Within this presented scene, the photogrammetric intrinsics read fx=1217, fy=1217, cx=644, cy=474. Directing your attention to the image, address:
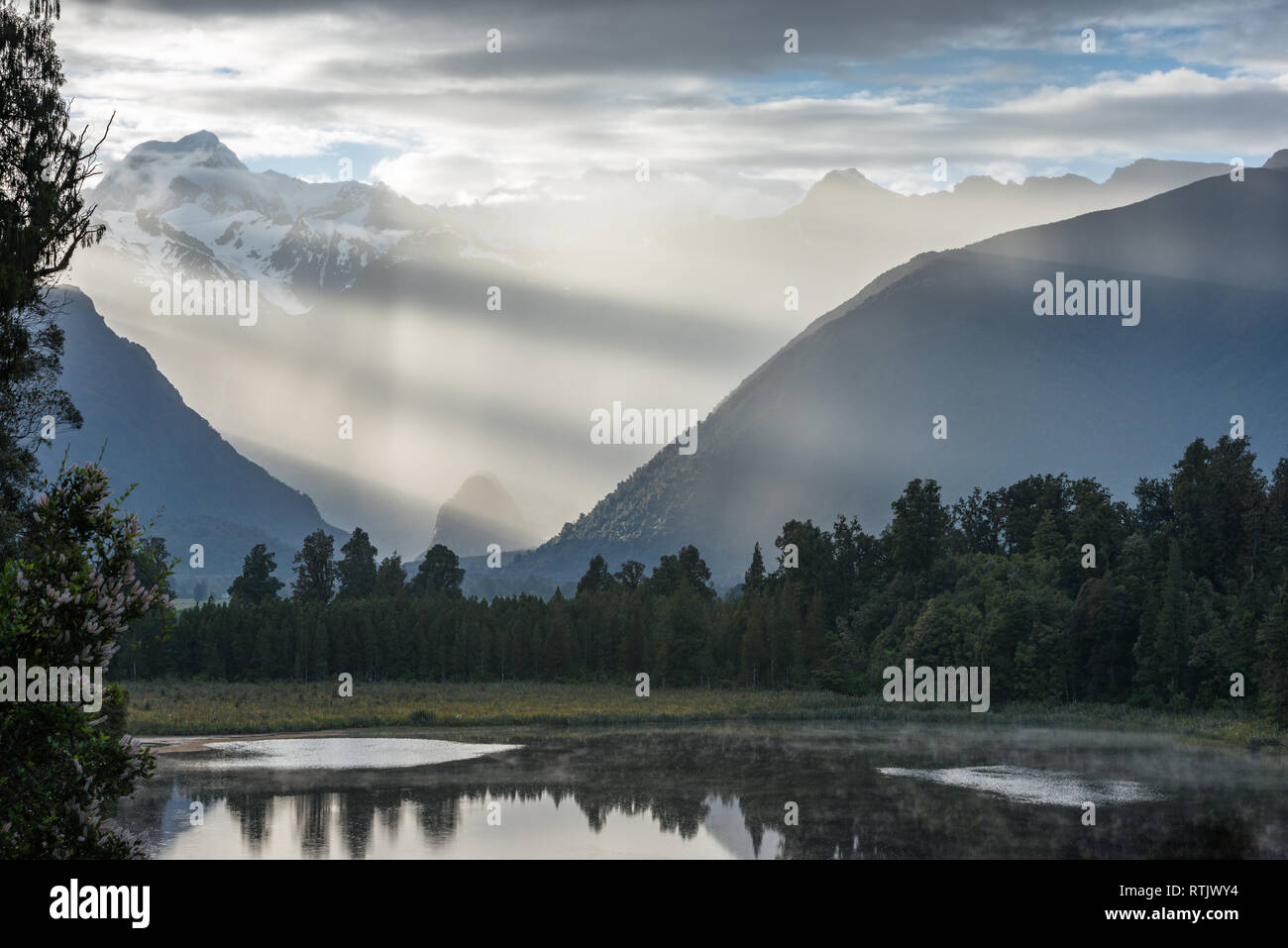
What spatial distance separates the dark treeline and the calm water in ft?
69.0

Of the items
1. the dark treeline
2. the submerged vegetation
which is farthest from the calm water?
the dark treeline

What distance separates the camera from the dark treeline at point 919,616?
108375mm

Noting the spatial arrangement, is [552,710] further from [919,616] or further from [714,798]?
[714,798]

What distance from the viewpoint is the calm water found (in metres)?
47.8

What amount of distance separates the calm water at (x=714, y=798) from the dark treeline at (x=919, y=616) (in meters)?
21.0

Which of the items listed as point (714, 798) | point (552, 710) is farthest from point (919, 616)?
point (714, 798)

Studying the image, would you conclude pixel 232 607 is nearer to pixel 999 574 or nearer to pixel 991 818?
pixel 999 574

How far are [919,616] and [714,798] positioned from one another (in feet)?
222

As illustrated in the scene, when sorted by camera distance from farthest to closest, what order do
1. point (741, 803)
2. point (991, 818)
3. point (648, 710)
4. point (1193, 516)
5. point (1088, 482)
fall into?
point (1088, 482) < point (1193, 516) < point (648, 710) < point (741, 803) < point (991, 818)

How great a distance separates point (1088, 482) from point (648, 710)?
59987 mm

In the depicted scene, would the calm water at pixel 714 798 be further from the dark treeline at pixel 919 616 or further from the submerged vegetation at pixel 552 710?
the dark treeline at pixel 919 616

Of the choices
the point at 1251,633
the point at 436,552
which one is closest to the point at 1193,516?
the point at 1251,633

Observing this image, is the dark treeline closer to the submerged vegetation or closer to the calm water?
the submerged vegetation

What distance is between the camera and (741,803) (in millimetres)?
58844
